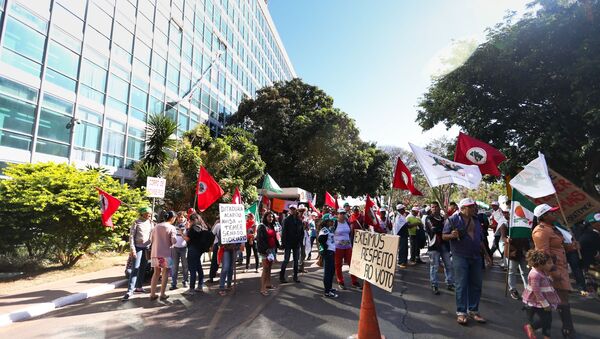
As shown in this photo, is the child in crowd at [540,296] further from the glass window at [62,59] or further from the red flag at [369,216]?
the glass window at [62,59]

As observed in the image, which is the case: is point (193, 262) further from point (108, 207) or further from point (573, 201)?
point (573, 201)

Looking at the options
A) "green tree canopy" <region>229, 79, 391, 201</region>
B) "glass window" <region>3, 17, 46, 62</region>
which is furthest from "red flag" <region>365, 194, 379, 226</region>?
"green tree canopy" <region>229, 79, 391, 201</region>

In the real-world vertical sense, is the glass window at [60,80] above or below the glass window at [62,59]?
below

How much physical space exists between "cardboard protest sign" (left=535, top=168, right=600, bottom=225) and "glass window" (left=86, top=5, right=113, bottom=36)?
20.3 meters

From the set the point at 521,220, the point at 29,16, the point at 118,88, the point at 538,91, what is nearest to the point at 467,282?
the point at 521,220

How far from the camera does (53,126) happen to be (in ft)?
51.1

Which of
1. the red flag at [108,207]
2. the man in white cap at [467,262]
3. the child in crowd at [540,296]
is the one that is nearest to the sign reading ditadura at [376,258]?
the man in white cap at [467,262]

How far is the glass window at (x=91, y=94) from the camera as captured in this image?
17219 millimetres

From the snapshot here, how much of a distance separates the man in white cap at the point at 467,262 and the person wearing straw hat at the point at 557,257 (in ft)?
2.75

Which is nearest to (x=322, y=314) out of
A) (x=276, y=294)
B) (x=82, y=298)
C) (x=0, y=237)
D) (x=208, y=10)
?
(x=276, y=294)

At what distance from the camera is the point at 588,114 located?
11008mm

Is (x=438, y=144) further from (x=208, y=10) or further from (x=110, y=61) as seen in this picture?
(x=110, y=61)

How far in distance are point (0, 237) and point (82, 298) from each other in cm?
341

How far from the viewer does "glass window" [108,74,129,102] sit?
19125 mm
